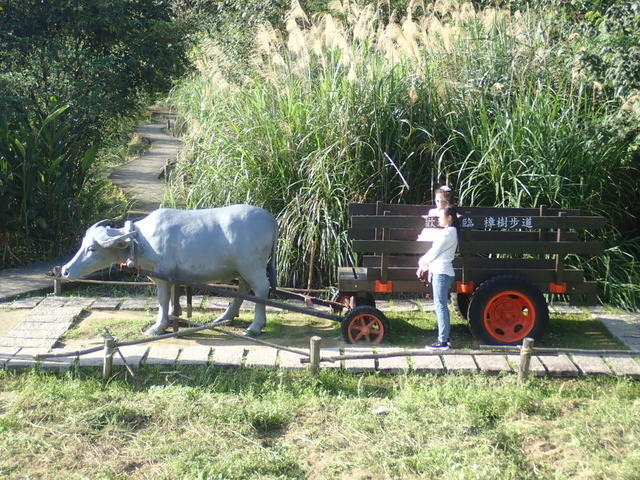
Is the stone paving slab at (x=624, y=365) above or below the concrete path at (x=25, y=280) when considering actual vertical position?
below

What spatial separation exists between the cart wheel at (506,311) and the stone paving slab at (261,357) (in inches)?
63.0

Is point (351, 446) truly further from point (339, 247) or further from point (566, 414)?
point (339, 247)

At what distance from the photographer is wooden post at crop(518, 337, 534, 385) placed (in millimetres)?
5055

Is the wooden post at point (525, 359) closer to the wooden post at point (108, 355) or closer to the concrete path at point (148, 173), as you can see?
the wooden post at point (108, 355)

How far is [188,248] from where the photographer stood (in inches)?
234

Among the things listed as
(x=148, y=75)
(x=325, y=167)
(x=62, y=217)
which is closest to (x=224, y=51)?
(x=148, y=75)

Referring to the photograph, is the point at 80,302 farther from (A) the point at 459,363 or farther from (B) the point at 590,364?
(B) the point at 590,364

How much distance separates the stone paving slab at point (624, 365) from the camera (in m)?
5.40

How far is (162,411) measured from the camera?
4684 mm

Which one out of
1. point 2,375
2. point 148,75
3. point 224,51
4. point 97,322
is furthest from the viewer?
point 224,51

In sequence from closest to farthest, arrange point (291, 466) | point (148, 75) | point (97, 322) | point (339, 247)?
point (291, 466) < point (97, 322) < point (339, 247) < point (148, 75)

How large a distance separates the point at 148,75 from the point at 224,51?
1401mm

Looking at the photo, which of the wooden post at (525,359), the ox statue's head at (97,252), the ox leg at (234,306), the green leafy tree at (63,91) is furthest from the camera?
the green leafy tree at (63,91)

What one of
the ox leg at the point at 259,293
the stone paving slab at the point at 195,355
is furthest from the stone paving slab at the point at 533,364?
the stone paving slab at the point at 195,355
